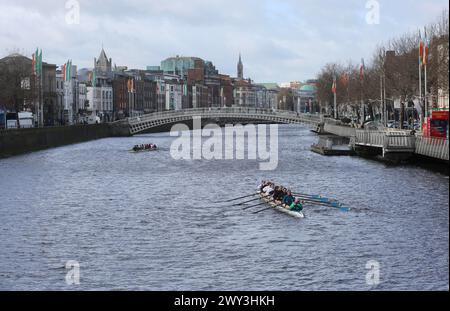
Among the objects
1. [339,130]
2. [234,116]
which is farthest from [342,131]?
[234,116]

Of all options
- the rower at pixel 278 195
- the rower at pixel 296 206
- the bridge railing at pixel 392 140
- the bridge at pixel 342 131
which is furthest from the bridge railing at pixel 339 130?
the rower at pixel 296 206

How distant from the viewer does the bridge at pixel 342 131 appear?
56.3 meters

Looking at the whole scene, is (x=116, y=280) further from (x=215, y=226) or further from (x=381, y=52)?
(x=381, y=52)

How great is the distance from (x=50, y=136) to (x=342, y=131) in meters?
34.0

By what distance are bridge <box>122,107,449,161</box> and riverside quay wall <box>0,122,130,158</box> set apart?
2626 mm

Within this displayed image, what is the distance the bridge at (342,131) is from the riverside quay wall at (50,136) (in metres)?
2.63

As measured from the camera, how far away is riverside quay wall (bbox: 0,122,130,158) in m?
81.7

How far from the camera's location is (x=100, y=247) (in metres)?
34.3

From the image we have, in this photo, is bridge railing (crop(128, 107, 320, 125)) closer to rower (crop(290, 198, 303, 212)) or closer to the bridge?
the bridge

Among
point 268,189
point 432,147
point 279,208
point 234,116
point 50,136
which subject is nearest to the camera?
point 279,208

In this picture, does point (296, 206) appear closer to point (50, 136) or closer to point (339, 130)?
point (50, 136)

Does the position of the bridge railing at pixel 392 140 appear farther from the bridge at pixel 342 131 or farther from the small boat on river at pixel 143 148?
the small boat on river at pixel 143 148

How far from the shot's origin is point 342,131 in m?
107
